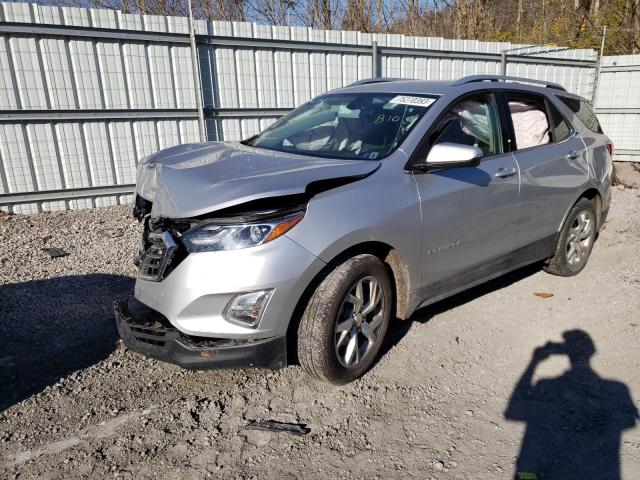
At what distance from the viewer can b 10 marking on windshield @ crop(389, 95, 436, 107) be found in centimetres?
363

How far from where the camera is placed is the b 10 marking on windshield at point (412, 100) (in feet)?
11.9

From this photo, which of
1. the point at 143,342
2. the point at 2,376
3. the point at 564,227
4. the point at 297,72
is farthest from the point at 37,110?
the point at 564,227

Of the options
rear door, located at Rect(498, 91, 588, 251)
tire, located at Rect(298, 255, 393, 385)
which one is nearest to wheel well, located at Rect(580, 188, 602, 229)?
rear door, located at Rect(498, 91, 588, 251)

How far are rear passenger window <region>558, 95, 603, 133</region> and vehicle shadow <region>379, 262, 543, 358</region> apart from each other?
1.50m

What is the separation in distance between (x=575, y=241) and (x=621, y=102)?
921 cm

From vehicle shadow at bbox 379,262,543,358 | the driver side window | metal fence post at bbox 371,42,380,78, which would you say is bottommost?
vehicle shadow at bbox 379,262,543,358

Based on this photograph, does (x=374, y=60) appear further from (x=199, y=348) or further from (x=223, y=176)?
(x=199, y=348)

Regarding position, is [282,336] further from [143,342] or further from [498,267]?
[498,267]

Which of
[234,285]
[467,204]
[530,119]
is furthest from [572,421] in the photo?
[530,119]

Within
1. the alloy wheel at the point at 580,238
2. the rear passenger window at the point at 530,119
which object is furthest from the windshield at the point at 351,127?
the alloy wheel at the point at 580,238

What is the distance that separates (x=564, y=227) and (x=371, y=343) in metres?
2.54

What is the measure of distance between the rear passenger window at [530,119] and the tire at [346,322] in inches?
81.3

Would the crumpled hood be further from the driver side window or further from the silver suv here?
the driver side window

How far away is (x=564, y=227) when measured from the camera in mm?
4684
